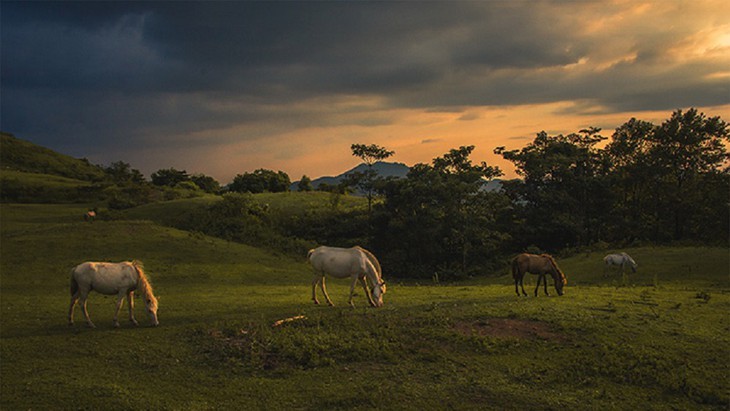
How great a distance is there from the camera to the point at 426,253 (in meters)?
47.4

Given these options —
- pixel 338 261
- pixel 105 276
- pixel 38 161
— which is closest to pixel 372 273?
pixel 338 261

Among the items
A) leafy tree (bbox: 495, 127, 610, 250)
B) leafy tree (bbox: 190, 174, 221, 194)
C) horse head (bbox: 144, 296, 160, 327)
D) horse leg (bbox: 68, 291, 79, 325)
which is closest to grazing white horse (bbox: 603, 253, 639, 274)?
leafy tree (bbox: 495, 127, 610, 250)

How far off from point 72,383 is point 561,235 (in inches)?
1973

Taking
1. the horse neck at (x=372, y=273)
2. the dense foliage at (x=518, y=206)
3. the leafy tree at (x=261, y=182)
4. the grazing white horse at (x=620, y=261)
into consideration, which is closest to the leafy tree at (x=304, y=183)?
the leafy tree at (x=261, y=182)

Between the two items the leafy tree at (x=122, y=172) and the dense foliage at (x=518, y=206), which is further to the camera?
the leafy tree at (x=122, y=172)

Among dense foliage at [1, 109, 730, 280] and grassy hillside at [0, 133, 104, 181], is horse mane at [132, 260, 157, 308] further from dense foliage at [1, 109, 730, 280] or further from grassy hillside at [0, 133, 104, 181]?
grassy hillside at [0, 133, 104, 181]

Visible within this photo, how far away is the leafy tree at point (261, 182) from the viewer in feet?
250

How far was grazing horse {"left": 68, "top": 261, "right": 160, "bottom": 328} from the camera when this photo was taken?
15.3 m

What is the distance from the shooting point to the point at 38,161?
4309 inches

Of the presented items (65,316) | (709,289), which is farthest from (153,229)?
(709,289)

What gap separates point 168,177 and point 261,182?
24411mm

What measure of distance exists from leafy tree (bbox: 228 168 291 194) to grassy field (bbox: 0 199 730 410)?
2154 inches

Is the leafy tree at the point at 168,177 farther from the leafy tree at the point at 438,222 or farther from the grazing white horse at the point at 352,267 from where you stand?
the grazing white horse at the point at 352,267

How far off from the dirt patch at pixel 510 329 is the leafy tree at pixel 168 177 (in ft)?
274
